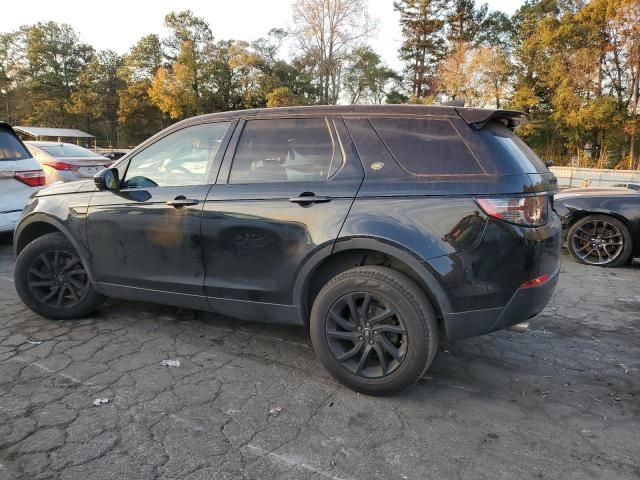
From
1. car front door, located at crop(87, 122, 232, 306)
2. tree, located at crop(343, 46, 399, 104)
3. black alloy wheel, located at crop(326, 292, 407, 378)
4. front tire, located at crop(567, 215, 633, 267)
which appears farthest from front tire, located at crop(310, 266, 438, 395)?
tree, located at crop(343, 46, 399, 104)

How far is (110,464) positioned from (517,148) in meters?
2.83

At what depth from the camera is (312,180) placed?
9.68 ft

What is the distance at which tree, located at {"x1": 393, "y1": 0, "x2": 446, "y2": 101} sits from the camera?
45.0m

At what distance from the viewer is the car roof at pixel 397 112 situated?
8.95 ft

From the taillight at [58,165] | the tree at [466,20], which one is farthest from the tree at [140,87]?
the taillight at [58,165]

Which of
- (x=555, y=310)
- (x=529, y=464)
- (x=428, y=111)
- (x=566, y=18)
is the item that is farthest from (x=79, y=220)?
(x=566, y=18)

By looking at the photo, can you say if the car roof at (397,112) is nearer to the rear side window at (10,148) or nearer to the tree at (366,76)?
the rear side window at (10,148)

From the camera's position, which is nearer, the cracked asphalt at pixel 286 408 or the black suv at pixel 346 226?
the cracked asphalt at pixel 286 408

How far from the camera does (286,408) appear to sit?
105 inches

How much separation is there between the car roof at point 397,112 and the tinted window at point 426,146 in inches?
2.6

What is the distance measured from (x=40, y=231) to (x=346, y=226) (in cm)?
297

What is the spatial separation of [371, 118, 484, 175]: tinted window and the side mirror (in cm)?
204

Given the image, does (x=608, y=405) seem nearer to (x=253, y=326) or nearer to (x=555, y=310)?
(x=555, y=310)

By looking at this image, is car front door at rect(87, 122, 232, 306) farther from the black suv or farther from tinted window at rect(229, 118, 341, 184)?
tinted window at rect(229, 118, 341, 184)
